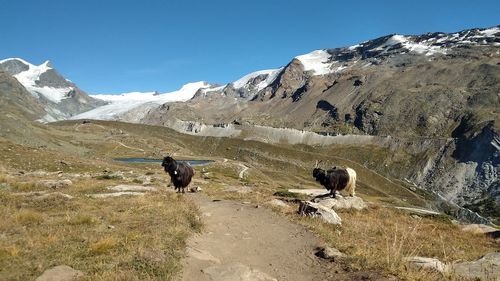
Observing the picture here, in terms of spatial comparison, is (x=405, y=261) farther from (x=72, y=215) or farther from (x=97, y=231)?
(x=72, y=215)

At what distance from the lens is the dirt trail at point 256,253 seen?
43.4 ft


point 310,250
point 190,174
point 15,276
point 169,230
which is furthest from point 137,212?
point 190,174

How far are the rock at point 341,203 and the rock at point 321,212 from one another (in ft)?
20.3

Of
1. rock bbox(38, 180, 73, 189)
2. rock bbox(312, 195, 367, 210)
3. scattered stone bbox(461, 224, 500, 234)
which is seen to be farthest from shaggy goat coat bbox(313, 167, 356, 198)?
rock bbox(38, 180, 73, 189)

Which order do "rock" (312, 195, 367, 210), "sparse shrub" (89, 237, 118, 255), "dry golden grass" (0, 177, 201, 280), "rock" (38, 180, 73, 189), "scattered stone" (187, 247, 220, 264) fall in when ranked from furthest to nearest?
"rock" (312, 195, 367, 210)
"rock" (38, 180, 73, 189)
"scattered stone" (187, 247, 220, 264)
"sparse shrub" (89, 237, 118, 255)
"dry golden grass" (0, 177, 201, 280)

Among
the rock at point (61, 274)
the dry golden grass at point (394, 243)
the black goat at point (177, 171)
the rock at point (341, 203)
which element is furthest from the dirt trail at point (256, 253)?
the black goat at point (177, 171)

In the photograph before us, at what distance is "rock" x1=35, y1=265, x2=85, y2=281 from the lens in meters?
10.9

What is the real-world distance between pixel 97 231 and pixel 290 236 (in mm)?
8168

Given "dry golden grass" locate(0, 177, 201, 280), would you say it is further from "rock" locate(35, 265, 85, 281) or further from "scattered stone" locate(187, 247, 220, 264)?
"scattered stone" locate(187, 247, 220, 264)

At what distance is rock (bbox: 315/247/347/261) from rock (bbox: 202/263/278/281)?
9.70 feet

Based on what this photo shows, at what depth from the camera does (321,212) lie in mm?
24047

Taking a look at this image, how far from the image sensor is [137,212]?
20.6m

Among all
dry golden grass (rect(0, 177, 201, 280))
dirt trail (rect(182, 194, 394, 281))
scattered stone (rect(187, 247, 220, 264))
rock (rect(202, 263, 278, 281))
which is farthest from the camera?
scattered stone (rect(187, 247, 220, 264))

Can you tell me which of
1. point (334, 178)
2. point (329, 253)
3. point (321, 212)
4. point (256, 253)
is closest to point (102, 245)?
point (256, 253)
